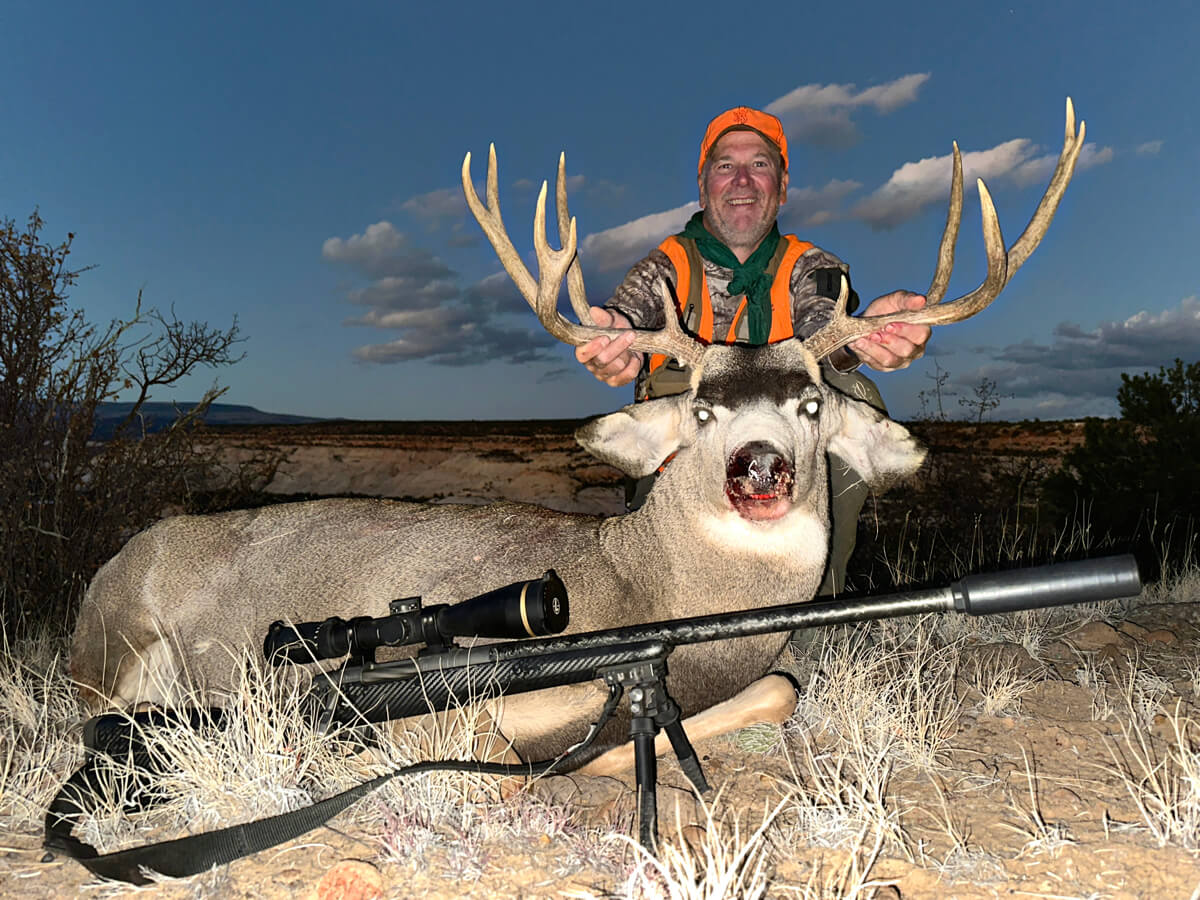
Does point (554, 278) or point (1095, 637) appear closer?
point (554, 278)

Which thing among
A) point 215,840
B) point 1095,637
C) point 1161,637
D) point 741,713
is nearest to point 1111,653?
point 1095,637

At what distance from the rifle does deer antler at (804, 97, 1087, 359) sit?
5.22 ft

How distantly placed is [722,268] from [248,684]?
12.0 feet

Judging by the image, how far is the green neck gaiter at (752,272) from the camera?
18.0ft

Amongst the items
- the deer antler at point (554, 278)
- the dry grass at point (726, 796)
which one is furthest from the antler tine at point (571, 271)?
the dry grass at point (726, 796)

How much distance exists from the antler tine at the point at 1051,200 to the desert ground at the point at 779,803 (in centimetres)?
188

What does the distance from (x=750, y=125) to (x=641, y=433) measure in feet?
9.45

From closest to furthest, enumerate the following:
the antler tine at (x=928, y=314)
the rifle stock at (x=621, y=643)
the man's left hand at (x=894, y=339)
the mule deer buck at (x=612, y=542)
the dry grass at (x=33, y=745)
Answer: the rifle stock at (x=621, y=643), the dry grass at (x=33, y=745), the mule deer buck at (x=612, y=542), the antler tine at (x=928, y=314), the man's left hand at (x=894, y=339)

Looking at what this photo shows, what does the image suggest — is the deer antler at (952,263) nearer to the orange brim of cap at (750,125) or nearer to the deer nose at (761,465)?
the deer nose at (761,465)

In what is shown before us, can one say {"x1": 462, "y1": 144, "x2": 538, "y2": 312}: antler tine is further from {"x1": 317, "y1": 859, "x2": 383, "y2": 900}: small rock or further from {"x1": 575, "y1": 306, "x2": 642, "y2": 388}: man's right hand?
{"x1": 317, "y1": 859, "x2": 383, "y2": 900}: small rock

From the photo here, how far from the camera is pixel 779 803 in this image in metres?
2.87

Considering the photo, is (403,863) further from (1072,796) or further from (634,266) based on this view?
(634,266)

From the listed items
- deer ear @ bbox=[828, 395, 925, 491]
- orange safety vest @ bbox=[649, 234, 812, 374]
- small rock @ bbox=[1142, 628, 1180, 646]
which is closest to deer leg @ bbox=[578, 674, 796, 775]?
deer ear @ bbox=[828, 395, 925, 491]

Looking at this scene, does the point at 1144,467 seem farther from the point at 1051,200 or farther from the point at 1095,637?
the point at 1051,200
